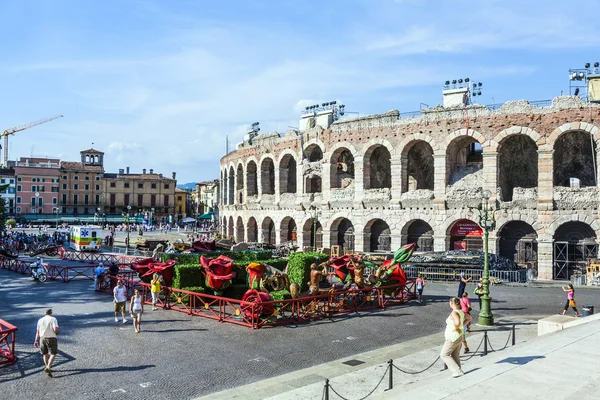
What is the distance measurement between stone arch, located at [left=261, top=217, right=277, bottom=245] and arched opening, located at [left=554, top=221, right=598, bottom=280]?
74.4ft

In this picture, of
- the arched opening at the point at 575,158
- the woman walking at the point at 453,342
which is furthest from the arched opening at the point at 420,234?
the woman walking at the point at 453,342

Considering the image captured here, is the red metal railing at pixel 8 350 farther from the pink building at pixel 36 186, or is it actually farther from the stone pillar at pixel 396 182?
the pink building at pixel 36 186

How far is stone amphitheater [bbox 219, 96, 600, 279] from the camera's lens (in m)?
29.5

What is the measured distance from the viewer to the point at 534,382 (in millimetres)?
9289

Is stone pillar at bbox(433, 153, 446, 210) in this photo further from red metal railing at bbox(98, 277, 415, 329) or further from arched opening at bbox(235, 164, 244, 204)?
arched opening at bbox(235, 164, 244, 204)

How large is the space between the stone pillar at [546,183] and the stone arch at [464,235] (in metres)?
4.09

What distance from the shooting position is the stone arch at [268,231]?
44.6 meters

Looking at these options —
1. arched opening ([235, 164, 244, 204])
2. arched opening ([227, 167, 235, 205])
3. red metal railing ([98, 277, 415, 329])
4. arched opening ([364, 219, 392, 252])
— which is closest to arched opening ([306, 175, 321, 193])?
arched opening ([364, 219, 392, 252])

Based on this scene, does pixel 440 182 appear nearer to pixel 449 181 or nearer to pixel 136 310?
pixel 449 181

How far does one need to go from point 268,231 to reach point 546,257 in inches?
917

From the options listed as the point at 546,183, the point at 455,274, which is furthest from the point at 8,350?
the point at 546,183

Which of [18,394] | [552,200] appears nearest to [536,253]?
[552,200]

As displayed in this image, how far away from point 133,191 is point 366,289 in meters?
98.0

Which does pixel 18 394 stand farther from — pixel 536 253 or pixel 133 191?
pixel 133 191
